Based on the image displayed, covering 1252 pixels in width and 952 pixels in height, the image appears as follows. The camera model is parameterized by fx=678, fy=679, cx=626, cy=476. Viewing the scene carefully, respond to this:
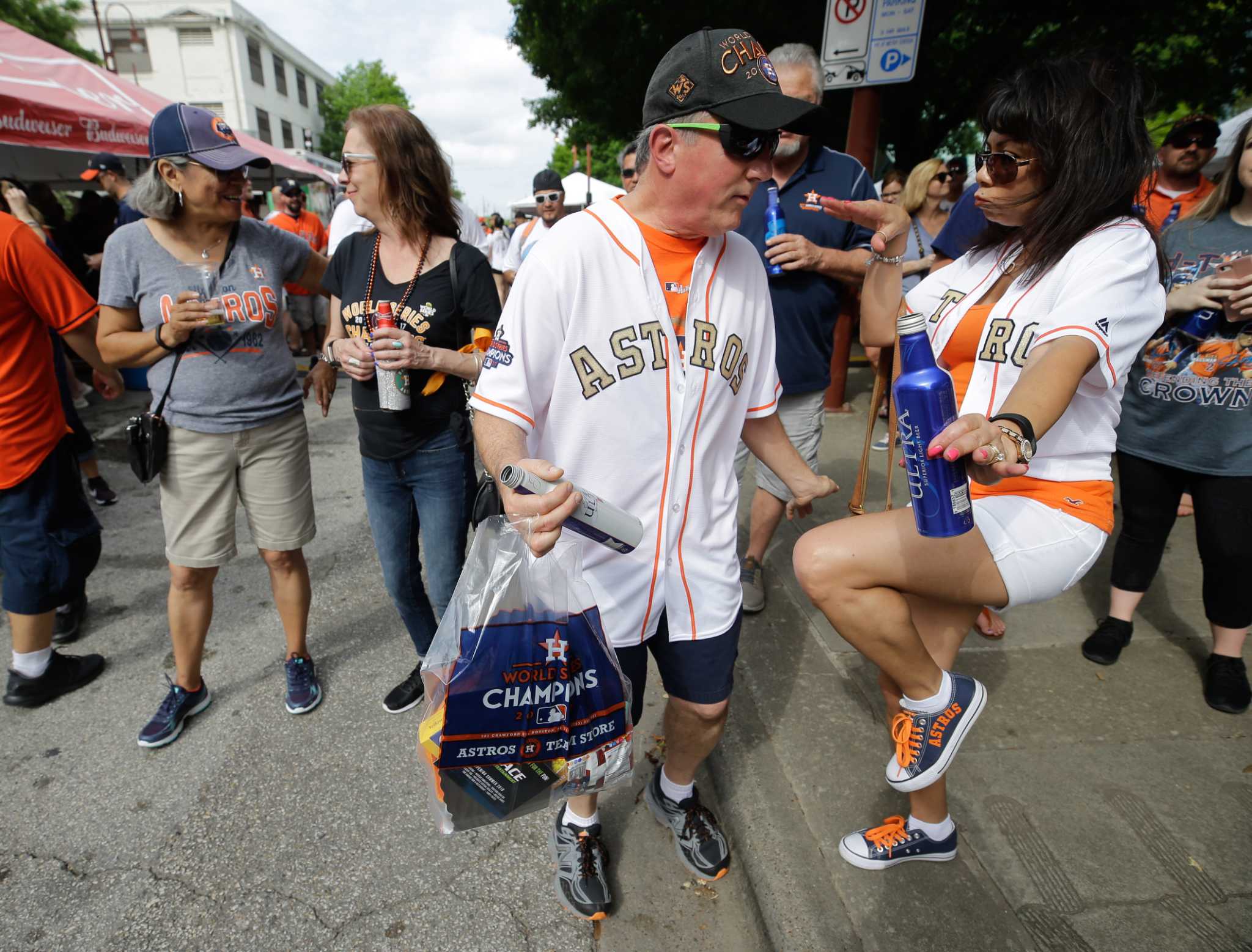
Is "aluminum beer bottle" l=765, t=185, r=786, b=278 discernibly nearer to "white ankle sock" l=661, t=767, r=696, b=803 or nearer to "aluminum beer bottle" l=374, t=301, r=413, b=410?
"aluminum beer bottle" l=374, t=301, r=413, b=410

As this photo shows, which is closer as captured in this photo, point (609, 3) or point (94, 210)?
point (94, 210)

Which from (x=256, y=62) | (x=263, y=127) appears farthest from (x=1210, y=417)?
(x=256, y=62)

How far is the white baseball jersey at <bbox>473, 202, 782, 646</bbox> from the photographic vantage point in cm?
154

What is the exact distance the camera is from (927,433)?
4.24 ft

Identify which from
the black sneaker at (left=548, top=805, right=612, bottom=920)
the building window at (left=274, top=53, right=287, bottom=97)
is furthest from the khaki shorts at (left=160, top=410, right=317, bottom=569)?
the building window at (left=274, top=53, right=287, bottom=97)

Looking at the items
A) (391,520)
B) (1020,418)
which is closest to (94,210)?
(391,520)

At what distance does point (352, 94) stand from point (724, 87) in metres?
55.8

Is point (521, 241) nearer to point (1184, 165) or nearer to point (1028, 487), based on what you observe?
point (1184, 165)

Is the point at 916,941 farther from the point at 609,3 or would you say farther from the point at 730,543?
the point at 609,3

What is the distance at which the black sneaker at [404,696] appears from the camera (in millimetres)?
2824

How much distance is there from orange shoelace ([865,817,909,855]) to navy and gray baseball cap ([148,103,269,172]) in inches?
118

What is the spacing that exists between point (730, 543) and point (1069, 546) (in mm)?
787

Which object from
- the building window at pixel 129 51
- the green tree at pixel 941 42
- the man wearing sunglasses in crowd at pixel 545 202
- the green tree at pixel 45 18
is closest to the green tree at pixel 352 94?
the building window at pixel 129 51

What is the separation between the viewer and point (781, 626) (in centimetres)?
329
